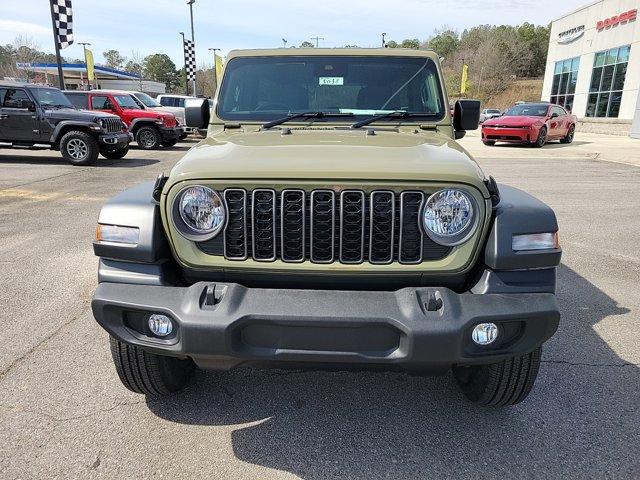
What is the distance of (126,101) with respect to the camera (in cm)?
1579

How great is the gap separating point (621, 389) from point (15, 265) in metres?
5.00

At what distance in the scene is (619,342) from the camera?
11.1ft

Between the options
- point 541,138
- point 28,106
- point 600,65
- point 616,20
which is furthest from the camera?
point 600,65

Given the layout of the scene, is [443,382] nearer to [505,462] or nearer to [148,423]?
[505,462]

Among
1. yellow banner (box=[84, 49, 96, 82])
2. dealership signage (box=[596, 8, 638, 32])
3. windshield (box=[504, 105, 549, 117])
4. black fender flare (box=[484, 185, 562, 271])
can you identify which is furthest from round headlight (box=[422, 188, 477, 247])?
dealership signage (box=[596, 8, 638, 32])

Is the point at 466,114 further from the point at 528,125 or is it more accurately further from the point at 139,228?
the point at 528,125

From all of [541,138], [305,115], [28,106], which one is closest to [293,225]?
[305,115]

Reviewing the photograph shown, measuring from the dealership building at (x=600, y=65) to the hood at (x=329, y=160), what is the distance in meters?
24.5

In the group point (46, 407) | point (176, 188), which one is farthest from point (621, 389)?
point (46, 407)

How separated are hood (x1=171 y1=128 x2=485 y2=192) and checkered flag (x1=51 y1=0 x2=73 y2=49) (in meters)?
17.7

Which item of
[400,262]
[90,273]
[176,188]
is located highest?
[176,188]

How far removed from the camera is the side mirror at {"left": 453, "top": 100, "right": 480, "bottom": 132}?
3.65m

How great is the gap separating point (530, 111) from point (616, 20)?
46.5ft

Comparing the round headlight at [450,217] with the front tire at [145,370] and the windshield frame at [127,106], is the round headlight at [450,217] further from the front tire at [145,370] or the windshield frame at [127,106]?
the windshield frame at [127,106]
